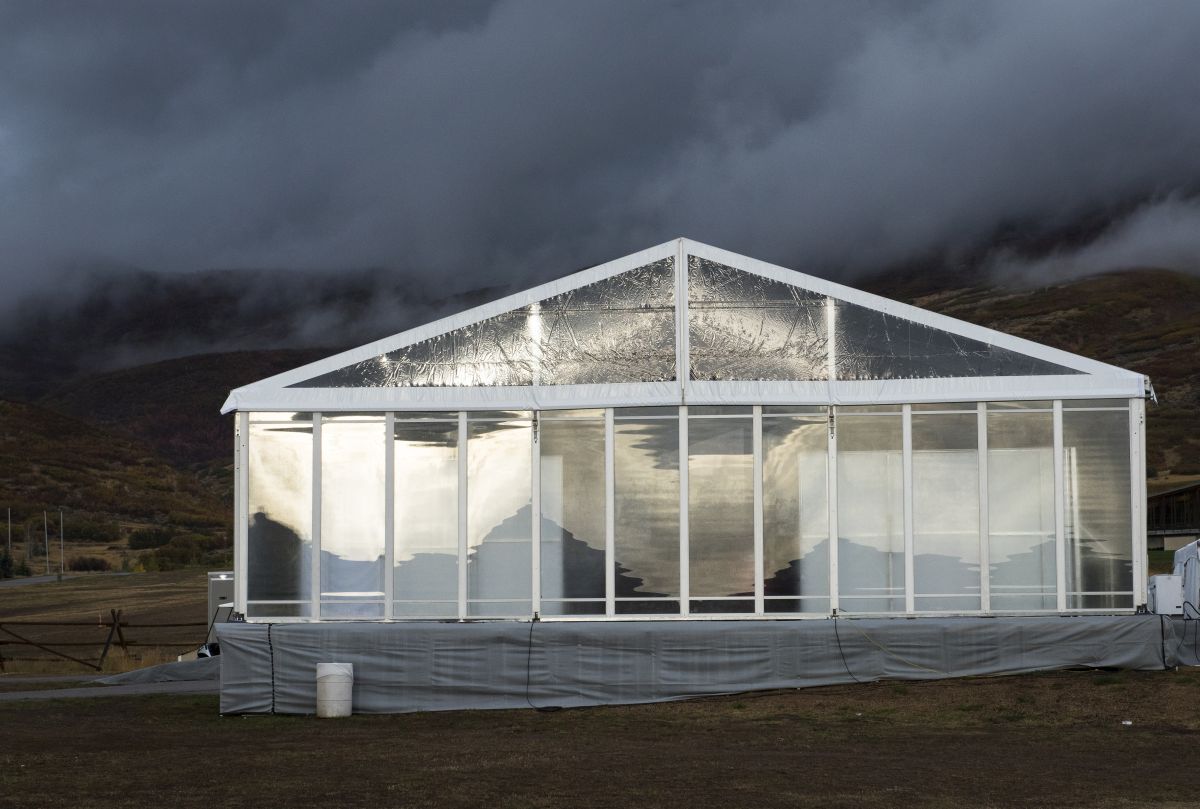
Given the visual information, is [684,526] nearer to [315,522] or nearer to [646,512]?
[646,512]

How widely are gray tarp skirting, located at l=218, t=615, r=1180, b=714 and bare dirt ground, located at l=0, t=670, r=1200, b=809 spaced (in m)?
0.28

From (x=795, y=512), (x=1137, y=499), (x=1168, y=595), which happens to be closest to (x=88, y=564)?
(x=795, y=512)

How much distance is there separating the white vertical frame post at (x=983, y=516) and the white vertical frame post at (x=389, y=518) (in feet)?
25.3

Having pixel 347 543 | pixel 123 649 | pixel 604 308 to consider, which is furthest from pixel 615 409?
pixel 123 649

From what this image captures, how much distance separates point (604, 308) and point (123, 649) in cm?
1468

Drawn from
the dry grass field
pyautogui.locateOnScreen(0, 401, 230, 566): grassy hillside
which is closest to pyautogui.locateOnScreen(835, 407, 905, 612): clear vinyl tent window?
the dry grass field

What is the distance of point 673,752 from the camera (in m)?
14.1

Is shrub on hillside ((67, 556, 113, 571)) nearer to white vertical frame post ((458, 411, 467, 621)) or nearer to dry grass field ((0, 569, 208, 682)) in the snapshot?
dry grass field ((0, 569, 208, 682))

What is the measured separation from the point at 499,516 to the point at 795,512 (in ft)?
12.9

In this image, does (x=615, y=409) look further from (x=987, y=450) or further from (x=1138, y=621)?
(x=1138, y=621)

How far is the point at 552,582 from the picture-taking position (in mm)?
18562

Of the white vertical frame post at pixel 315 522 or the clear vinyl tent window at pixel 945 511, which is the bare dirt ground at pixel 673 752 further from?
the white vertical frame post at pixel 315 522

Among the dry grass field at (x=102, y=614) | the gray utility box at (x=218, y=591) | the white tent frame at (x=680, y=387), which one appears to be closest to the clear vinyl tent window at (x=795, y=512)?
the white tent frame at (x=680, y=387)

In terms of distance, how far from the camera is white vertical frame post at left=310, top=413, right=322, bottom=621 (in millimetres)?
18438
